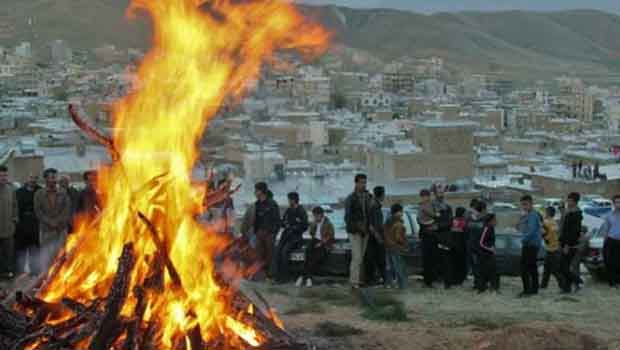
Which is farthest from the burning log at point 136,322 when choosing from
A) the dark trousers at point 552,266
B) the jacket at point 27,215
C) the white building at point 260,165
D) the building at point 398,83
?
the building at point 398,83

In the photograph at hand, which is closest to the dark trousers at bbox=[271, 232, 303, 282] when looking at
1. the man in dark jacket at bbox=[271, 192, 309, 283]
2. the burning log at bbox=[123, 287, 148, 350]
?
the man in dark jacket at bbox=[271, 192, 309, 283]

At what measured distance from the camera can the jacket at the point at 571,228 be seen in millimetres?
12586

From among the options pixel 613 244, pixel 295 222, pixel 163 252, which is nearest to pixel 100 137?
pixel 163 252

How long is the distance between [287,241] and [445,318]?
2.90 meters

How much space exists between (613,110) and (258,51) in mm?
111694

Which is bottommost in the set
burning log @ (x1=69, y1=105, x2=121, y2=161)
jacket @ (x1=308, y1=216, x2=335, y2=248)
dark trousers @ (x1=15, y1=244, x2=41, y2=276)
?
dark trousers @ (x1=15, y1=244, x2=41, y2=276)

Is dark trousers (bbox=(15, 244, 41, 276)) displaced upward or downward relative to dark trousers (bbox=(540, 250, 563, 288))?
upward

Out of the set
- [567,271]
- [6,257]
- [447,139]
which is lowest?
[447,139]

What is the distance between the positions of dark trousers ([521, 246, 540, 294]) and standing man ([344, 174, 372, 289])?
6.49 ft

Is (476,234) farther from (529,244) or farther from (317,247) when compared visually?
(317,247)

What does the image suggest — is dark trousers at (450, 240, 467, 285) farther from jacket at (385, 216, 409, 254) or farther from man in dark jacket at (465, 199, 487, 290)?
jacket at (385, 216, 409, 254)

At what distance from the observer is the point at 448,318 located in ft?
34.6

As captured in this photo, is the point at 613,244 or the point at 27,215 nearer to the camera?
the point at 27,215

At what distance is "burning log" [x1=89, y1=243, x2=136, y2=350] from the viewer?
7551 millimetres
